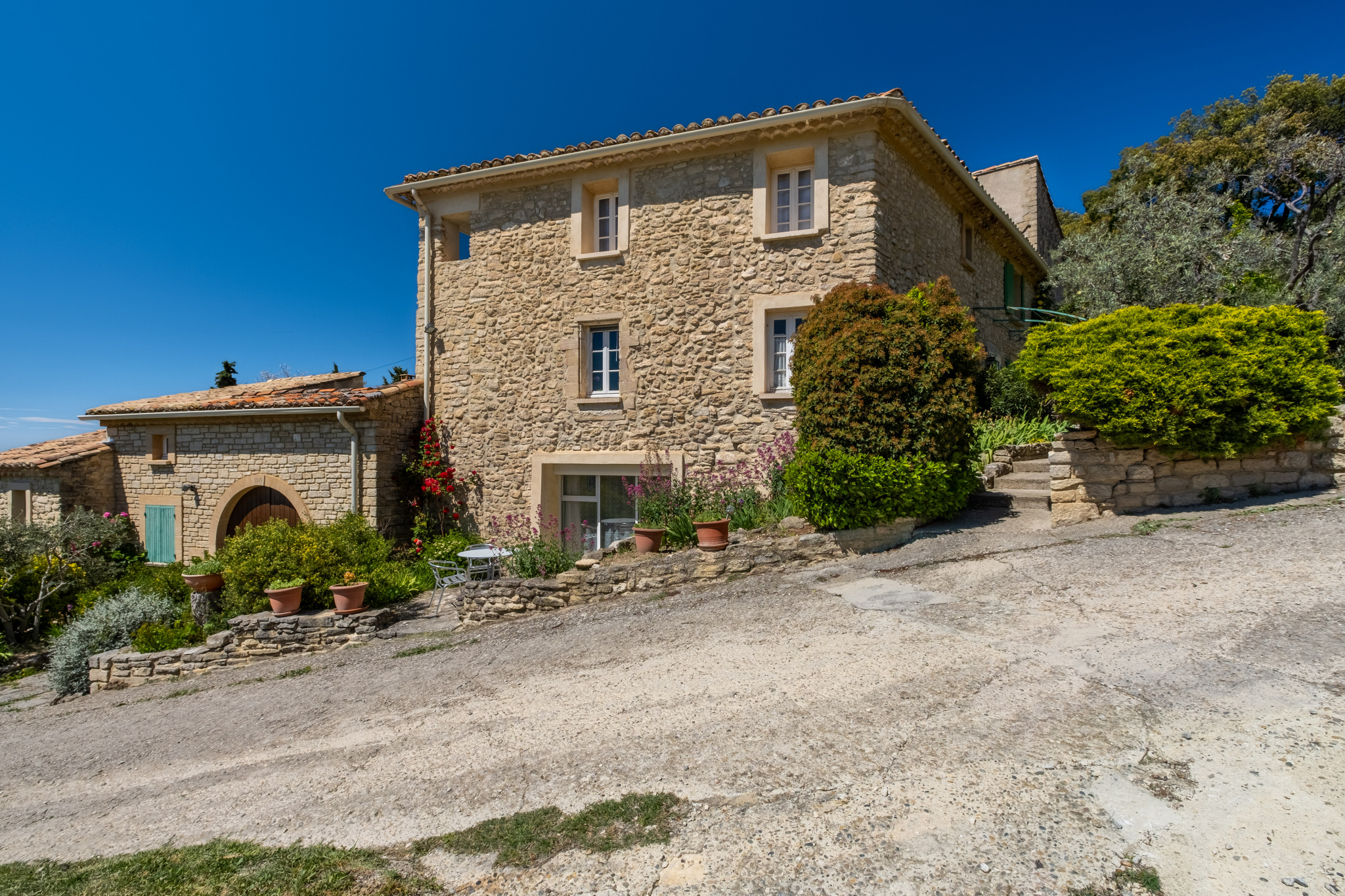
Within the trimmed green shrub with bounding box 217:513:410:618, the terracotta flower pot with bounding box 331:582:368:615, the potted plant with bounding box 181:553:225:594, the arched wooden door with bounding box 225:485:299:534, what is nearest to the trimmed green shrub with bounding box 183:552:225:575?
the potted plant with bounding box 181:553:225:594

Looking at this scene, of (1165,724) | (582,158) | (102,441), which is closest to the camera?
(1165,724)

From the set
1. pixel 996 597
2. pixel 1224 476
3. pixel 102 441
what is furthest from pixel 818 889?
pixel 102 441

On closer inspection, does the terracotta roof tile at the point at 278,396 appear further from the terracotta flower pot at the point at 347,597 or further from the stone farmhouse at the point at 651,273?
the terracotta flower pot at the point at 347,597

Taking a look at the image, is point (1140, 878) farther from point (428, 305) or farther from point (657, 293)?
point (428, 305)

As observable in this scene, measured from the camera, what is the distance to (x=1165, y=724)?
11.5 ft

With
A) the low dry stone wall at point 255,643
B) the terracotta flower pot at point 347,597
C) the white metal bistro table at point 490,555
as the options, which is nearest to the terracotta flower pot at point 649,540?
the white metal bistro table at point 490,555

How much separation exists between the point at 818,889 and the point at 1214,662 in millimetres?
3199

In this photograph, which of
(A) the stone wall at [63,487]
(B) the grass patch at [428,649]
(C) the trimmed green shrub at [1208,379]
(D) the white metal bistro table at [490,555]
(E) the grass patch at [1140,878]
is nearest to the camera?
(E) the grass patch at [1140,878]

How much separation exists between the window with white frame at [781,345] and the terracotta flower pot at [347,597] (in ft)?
21.8

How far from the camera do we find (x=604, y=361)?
1159 cm

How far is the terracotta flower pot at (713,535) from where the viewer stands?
760cm

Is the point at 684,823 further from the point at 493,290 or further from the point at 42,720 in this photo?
the point at 493,290

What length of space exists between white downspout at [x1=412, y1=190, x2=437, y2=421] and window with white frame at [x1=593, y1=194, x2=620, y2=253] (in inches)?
135

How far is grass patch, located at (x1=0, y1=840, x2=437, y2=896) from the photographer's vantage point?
3.07 m
